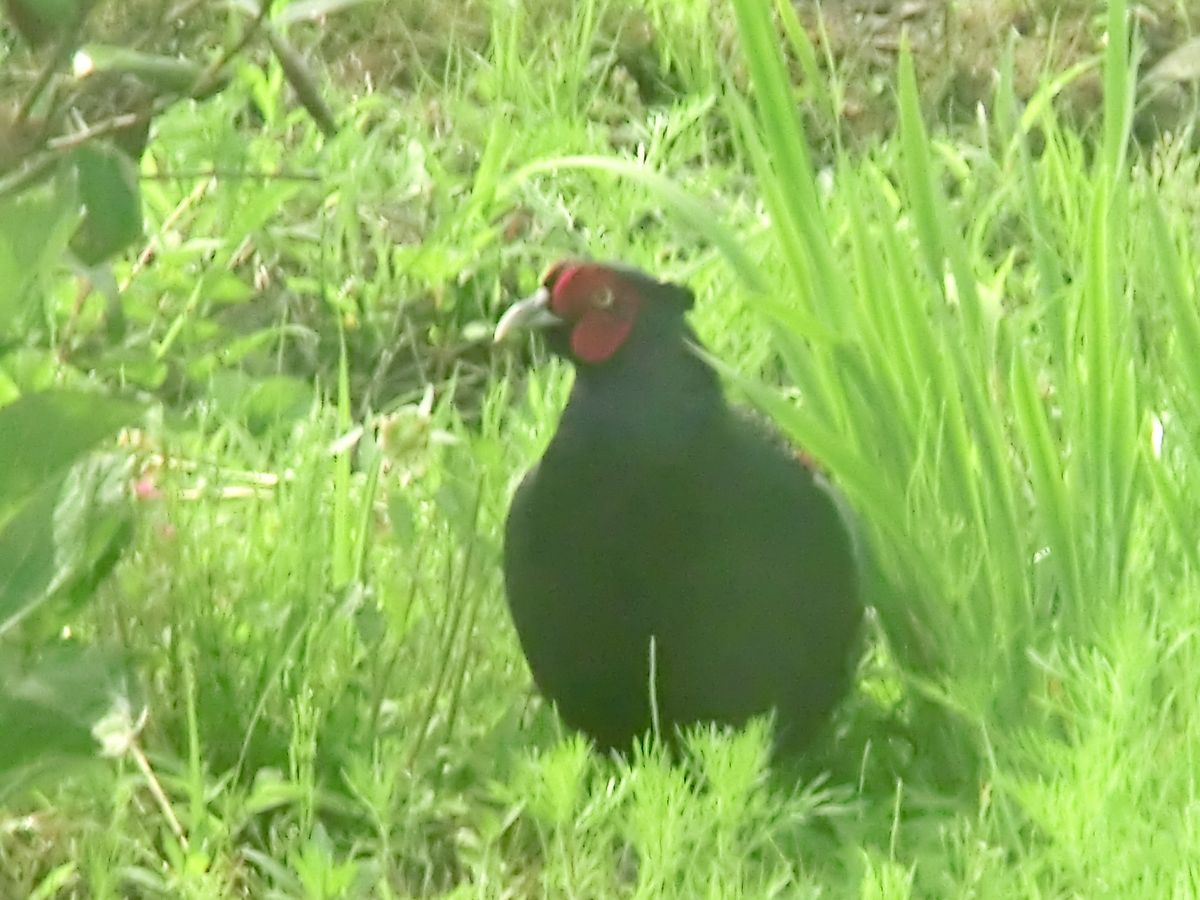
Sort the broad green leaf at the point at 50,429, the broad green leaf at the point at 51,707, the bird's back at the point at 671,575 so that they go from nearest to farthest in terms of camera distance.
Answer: the broad green leaf at the point at 50,429, the broad green leaf at the point at 51,707, the bird's back at the point at 671,575

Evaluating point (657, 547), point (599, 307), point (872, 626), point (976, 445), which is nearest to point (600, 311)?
point (599, 307)

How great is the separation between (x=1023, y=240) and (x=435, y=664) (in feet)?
3.58

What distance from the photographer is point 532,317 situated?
4.32 feet

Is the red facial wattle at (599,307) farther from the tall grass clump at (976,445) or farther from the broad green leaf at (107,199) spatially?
the broad green leaf at (107,199)

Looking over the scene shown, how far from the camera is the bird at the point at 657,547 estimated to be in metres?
1.26

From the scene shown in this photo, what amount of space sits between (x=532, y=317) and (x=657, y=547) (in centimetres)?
19

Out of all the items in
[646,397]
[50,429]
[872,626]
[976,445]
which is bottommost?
[872,626]

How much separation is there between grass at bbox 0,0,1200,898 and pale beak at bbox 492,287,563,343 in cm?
11

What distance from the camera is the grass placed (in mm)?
1079

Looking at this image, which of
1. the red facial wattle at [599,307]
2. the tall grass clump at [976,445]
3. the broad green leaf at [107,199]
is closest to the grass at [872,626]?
the tall grass clump at [976,445]

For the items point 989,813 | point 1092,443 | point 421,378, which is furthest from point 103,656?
point 421,378

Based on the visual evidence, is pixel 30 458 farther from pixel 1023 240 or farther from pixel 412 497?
pixel 1023 240

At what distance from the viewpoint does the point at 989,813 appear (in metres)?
1.24

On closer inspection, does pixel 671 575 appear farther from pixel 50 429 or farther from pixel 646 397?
pixel 50 429
